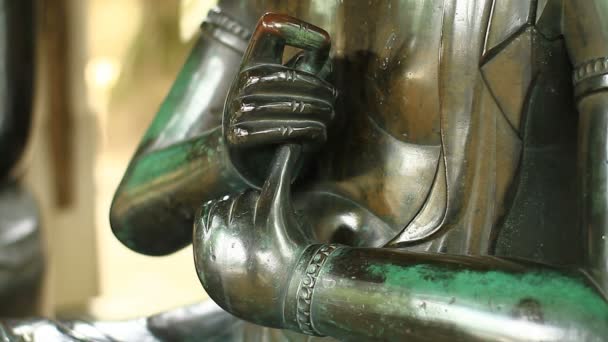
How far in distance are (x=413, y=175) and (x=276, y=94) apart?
175 mm

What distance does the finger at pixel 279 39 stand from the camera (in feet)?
3.01

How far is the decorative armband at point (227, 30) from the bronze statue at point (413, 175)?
3.9 inches

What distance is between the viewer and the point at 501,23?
91cm

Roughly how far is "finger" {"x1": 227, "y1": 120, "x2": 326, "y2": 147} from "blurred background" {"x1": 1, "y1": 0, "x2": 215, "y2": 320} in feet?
5.55

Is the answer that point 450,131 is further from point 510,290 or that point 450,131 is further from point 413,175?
point 510,290

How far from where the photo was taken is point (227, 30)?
1190mm

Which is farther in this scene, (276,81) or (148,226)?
(148,226)

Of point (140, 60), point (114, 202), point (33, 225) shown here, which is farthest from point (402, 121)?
point (140, 60)

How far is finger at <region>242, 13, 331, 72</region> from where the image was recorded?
3.01 ft

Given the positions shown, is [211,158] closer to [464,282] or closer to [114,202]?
[114,202]

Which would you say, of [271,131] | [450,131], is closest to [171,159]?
[271,131]

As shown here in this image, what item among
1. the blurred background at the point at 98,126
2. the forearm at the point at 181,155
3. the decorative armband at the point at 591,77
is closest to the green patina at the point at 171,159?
the forearm at the point at 181,155

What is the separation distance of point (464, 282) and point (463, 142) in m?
0.16

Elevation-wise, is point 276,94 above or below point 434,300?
above
